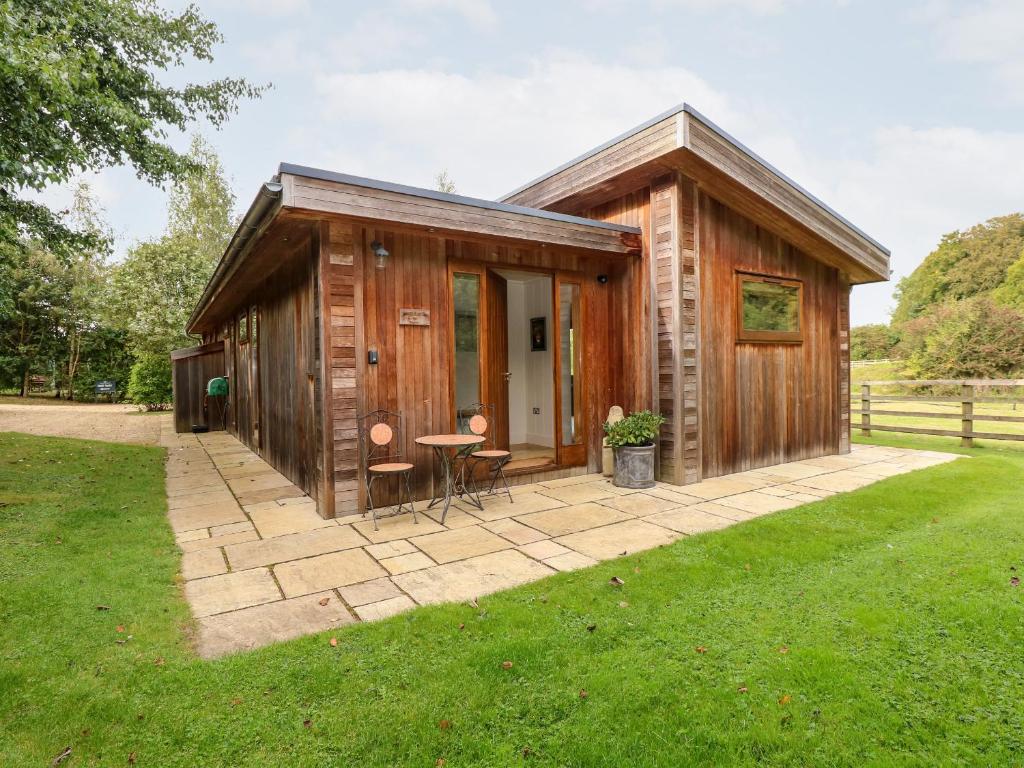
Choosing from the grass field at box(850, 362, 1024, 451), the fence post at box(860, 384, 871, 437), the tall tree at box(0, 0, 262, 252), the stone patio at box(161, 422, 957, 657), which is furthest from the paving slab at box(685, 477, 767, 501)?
the tall tree at box(0, 0, 262, 252)

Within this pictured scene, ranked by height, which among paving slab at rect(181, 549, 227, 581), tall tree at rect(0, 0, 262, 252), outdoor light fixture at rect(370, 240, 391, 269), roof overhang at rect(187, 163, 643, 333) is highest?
tall tree at rect(0, 0, 262, 252)

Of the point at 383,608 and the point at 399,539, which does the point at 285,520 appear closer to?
the point at 399,539

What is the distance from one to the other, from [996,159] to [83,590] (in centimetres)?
3822

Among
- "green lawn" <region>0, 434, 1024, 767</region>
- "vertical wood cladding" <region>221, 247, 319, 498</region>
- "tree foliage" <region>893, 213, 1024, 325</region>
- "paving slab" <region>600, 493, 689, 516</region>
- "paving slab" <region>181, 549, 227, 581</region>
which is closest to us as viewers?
"green lawn" <region>0, 434, 1024, 767</region>

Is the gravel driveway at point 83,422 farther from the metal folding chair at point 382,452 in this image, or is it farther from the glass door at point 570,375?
the glass door at point 570,375

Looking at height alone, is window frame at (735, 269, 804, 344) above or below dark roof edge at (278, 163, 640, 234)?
below

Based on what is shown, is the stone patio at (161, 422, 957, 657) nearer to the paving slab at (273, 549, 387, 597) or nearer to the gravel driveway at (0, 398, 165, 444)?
the paving slab at (273, 549, 387, 597)

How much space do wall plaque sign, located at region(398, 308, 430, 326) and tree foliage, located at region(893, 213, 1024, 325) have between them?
3033cm

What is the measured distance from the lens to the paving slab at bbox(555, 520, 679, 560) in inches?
132

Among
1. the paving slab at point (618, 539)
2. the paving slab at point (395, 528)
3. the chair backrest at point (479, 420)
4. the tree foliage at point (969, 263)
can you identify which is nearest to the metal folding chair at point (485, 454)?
the chair backrest at point (479, 420)

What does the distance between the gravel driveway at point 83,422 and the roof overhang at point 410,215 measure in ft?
19.0

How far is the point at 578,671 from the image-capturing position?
6.60 ft

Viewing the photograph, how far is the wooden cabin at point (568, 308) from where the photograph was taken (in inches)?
165

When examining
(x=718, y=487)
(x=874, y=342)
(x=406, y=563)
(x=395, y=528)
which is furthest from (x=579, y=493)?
(x=874, y=342)
